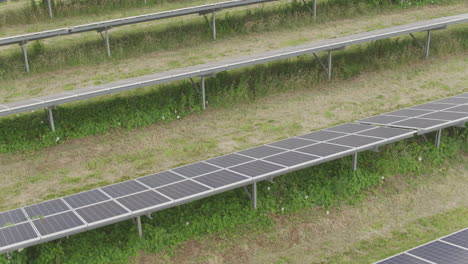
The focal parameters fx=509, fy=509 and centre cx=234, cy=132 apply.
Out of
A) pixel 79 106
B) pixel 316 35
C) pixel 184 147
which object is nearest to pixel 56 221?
pixel 184 147

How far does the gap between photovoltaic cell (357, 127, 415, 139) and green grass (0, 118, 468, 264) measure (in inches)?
31.1

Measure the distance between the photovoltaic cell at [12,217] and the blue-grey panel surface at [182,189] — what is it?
278 centimetres

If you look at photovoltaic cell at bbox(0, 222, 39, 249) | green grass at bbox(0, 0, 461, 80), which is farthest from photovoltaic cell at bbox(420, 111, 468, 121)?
photovoltaic cell at bbox(0, 222, 39, 249)

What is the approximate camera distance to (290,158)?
12016 millimetres

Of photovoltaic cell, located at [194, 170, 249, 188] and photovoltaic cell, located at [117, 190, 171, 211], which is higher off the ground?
photovoltaic cell, located at [194, 170, 249, 188]

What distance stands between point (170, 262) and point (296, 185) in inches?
151

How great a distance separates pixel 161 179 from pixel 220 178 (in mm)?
1384

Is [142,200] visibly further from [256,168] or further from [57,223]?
[256,168]

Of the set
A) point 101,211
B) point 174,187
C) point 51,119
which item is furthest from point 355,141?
point 51,119

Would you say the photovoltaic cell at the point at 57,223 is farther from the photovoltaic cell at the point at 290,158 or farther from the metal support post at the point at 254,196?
the photovoltaic cell at the point at 290,158

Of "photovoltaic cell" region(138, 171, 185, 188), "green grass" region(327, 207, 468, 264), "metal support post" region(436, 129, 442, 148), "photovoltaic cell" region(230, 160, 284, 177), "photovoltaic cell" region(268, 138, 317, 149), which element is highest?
"photovoltaic cell" region(230, 160, 284, 177)

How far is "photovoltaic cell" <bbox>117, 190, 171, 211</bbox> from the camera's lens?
10242 millimetres

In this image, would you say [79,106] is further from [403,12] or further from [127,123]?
[403,12]

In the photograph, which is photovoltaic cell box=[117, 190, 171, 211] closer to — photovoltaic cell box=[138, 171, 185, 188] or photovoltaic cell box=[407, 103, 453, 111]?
photovoltaic cell box=[138, 171, 185, 188]
